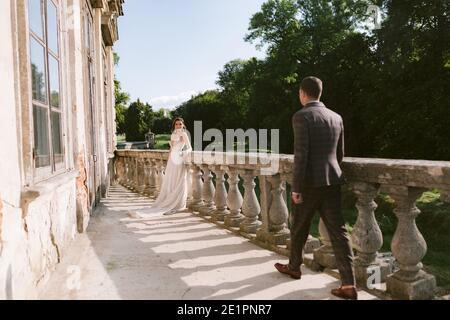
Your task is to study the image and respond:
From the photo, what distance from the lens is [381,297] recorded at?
10.6ft

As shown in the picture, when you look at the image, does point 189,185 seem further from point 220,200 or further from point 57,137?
point 57,137

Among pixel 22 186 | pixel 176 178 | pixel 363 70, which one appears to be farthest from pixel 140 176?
pixel 363 70

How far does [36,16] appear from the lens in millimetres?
3711

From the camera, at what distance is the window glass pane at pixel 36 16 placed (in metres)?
3.47

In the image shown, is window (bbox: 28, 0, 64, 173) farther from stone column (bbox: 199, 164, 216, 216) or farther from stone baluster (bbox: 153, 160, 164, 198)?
A: stone baluster (bbox: 153, 160, 164, 198)

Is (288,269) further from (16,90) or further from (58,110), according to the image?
(58,110)

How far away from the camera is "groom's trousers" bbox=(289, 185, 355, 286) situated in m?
3.21

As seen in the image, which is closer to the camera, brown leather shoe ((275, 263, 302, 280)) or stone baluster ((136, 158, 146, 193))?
brown leather shoe ((275, 263, 302, 280))

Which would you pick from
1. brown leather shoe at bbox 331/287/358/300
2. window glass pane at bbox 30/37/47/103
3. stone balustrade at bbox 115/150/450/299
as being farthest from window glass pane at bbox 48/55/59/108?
brown leather shoe at bbox 331/287/358/300

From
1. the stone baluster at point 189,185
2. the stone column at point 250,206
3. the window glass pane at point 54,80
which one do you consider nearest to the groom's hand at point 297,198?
the stone column at point 250,206

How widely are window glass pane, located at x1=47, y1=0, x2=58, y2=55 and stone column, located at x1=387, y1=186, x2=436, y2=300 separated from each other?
143 inches

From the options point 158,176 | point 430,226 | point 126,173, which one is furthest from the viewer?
point 430,226

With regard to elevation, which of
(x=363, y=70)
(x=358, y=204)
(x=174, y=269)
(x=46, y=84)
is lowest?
(x=174, y=269)

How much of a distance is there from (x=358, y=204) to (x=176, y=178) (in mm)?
4914
